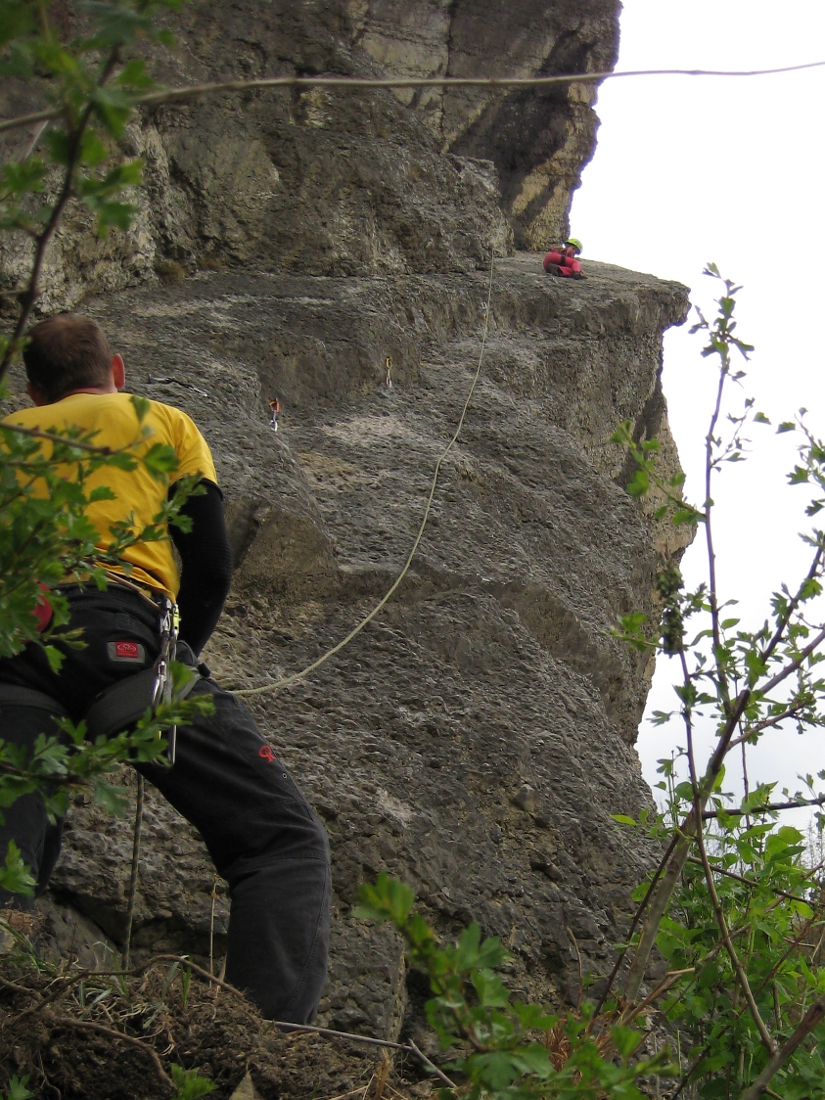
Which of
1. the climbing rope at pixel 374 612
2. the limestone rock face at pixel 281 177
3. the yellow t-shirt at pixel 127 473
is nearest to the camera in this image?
the yellow t-shirt at pixel 127 473

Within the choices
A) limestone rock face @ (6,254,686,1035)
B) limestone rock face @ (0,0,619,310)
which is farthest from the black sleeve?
limestone rock face @ (0,0,619,310)

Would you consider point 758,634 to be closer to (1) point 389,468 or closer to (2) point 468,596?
(2) point 468,596

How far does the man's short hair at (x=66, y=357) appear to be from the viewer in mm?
2902

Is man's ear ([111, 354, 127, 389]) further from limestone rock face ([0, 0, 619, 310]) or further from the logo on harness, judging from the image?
limestone rock face ([0, 0, 619, 310])

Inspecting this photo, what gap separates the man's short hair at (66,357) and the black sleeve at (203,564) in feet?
1.24

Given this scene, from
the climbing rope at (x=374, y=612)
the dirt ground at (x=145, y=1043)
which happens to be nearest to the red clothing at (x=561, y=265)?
the climbing rope at (x=374, y=612)

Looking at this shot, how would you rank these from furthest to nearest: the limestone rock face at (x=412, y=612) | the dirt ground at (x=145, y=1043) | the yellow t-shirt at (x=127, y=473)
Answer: the limestone rock face at (x=412, y=612) < the yellow t-shirt at (x=127, y=473) < the dirt ground at (x=145, y=1043)

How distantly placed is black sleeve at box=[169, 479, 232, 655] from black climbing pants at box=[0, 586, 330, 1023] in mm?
258

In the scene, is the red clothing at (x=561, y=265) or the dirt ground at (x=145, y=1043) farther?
the red clothing at (x=561, y=265)

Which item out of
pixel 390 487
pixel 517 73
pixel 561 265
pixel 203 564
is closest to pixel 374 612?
pixel 390 487

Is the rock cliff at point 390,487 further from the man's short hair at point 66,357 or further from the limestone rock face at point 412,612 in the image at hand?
the man's short hair at point 66,357

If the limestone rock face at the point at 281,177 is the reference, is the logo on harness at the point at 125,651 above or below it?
below

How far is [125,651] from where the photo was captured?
2520mm

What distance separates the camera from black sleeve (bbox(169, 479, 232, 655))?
286 centimetres
